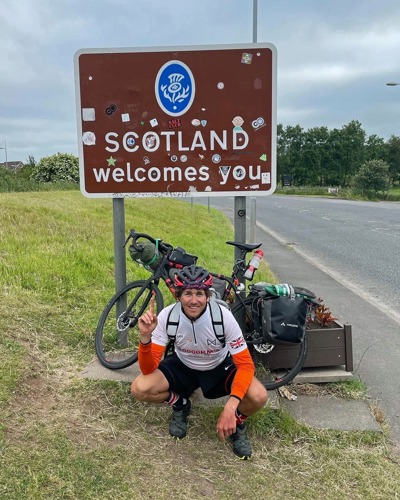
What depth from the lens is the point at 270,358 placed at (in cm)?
364

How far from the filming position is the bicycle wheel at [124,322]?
3865mm

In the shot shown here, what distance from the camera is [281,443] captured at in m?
2.89

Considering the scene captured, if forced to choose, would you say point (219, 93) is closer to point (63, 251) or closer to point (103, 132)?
point (103, 132)

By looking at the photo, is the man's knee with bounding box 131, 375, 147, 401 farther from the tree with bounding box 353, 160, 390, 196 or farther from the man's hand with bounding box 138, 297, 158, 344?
the tree with bounding box 353, 160, 390, 196

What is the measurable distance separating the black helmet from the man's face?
0.12 ft

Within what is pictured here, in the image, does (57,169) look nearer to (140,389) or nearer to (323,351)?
(323,351)

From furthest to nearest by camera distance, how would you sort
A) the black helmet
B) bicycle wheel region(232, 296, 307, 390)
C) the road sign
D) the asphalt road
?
the asphalt road
the road sign
bicycle wheel region(232, 296, 307, 390)
the black helmet

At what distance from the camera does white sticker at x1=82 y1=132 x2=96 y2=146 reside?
377 centimetres

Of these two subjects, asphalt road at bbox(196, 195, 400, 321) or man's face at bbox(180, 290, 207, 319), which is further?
asphalt road at bbox(196, 195, 400, 321)


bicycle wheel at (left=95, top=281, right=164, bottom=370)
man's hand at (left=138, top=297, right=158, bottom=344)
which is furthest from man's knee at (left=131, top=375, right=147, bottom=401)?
bicycle wheel at (left=95, top=281, right=164, bottom=370)

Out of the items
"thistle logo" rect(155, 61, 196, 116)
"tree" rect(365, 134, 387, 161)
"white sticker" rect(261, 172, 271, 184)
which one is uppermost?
"tree" rect(365, 134, 387, 161)

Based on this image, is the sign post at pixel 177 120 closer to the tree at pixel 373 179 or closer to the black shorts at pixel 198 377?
A: the black shorts at pixel 198 377

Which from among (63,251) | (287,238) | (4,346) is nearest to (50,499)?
(4,346)

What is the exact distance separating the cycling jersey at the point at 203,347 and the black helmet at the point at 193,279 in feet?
0.65
